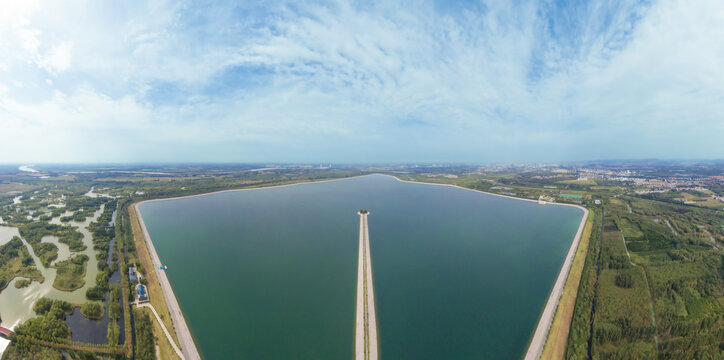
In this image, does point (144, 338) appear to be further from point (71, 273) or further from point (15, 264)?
point (15, 264)

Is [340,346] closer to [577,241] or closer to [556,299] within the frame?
[556,299]

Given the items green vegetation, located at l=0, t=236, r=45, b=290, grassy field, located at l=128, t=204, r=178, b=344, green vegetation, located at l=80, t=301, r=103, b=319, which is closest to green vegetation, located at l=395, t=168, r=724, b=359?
grassy field, located at l=128, t=204, r=178, b=344

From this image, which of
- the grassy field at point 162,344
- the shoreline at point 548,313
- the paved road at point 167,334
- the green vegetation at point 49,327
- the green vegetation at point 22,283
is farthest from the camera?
the green vegetation at point 22,283

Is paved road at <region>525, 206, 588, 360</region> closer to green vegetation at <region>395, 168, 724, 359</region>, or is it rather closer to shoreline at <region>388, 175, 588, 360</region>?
shoreline at <region>388, 175, 588, 360</region>

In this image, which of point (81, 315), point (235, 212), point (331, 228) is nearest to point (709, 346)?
point (331, 228)

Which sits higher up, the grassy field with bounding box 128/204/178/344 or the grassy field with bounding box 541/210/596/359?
the grassy field with bounding box 128/204/178/344

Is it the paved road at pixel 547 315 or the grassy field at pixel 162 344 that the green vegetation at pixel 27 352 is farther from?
the paved road at pixel 547 315

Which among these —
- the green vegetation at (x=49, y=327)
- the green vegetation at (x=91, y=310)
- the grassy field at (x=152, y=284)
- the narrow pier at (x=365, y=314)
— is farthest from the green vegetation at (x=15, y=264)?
the narrow pier at (x=365, y=314)
